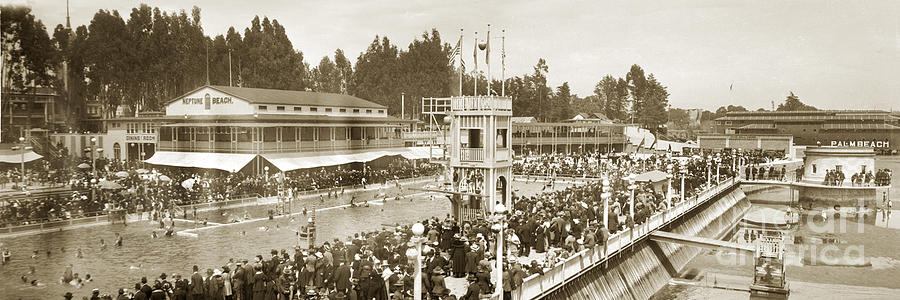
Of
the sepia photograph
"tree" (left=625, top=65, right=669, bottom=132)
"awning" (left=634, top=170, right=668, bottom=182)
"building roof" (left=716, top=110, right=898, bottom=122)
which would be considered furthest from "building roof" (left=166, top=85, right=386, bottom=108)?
"building roof" (left=716, top=110, right=898, bottom=122)

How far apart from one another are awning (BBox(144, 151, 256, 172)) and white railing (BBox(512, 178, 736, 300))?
1810 cm

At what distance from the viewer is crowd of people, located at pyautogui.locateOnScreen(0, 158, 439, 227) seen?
2409 cm

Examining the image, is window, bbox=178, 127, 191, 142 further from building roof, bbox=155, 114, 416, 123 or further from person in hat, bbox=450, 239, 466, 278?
person in hat, bbox=450, 239, 466, 278

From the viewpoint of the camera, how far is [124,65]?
22844 mm

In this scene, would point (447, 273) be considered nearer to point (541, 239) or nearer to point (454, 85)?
point (541, 239)

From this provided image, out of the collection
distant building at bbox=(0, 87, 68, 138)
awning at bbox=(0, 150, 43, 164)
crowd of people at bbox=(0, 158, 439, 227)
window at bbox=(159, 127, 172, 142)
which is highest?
distant building at bbox=(0, 87, 68, 138)

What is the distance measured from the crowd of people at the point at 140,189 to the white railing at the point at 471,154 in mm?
11857

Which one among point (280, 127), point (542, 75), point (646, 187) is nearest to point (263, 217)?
point (280, 127)

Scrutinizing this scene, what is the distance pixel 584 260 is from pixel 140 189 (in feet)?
62.4

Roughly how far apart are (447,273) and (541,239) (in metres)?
3.73

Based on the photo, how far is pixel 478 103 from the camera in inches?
935

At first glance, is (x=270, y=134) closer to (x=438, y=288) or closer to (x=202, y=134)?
(x=202, y=134)

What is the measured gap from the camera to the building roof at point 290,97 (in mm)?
29781

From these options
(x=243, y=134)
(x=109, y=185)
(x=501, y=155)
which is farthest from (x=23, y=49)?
(x=501, y=155)
